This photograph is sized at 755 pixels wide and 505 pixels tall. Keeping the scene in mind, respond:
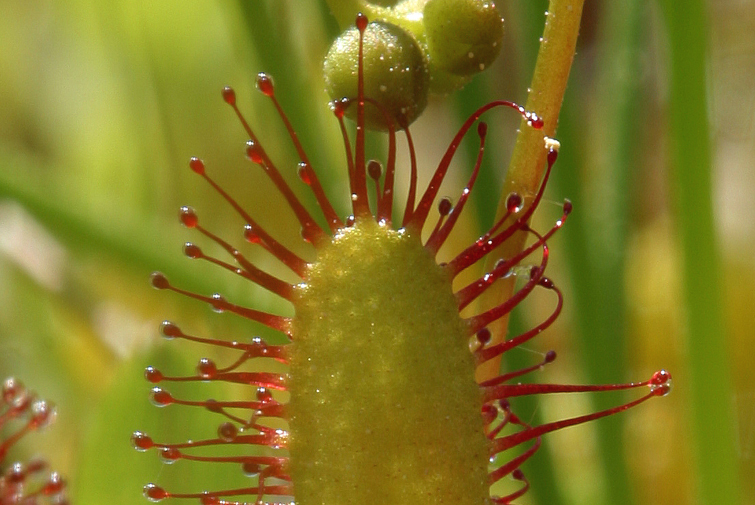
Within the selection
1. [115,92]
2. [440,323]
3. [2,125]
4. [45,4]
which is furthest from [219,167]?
[440,323]

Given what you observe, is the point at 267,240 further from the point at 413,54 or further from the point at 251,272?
the point at 413,54

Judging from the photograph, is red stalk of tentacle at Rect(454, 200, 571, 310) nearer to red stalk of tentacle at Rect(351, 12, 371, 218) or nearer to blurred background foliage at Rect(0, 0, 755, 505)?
red stalk of tentacle at Rect(351, 12, 371, 218)

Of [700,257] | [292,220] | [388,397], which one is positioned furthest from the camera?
[292,220]

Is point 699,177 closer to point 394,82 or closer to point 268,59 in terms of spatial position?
point 394,82

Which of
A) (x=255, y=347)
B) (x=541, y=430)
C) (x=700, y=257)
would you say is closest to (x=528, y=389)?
(x=541, y=430)

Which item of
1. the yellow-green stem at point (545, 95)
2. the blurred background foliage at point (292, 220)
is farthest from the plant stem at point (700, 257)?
the yellow-green stem at point (545, 95)
